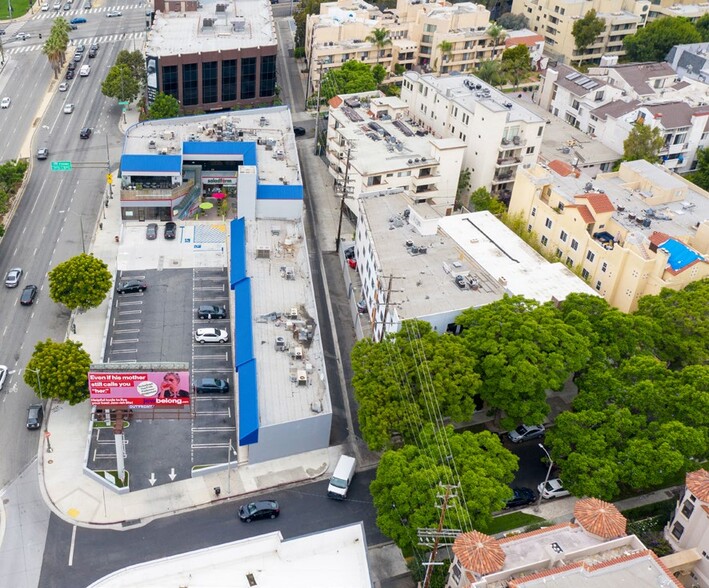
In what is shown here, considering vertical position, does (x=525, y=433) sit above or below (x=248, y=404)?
below

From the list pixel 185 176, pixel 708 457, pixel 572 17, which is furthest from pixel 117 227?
pixel 572 17

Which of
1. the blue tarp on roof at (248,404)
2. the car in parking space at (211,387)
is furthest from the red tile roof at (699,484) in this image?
the car in parking space at (211,387)

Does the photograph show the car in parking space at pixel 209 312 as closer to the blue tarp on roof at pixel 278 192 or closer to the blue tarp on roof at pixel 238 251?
the blue tarp on roof at pixel 238 251

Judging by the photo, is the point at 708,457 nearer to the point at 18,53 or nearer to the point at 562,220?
the point at 562,220

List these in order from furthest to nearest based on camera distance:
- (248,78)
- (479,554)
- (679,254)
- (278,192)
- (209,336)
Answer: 1. (248,78)
2. (278,192)
3. (679,254)
4. (209,336)
5. (479,554)

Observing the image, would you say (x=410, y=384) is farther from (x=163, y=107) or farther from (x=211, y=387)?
(x=163, y=107)

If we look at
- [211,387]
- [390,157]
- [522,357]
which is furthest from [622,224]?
[211,387]

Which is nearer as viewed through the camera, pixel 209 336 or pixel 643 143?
pixel 209 336
